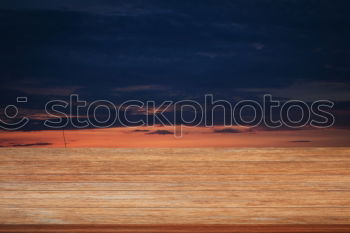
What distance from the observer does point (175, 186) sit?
2729 mm

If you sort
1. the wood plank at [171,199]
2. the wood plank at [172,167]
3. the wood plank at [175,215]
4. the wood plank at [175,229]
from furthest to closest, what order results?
the wood plank at [172,167], the wood plank at [171,199], the wood plank at [175,215], the wood plank at [175,229]

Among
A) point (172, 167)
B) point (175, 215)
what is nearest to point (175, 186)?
point (172, 167)

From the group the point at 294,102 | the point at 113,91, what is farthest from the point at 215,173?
the point at 113,91

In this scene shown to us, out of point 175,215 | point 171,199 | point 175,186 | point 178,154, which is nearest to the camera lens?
point 175,215

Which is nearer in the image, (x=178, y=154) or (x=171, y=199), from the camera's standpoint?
(x=171, y=199)

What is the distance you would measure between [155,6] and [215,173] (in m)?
2.94

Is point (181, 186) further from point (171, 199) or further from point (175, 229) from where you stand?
point (175, 229)

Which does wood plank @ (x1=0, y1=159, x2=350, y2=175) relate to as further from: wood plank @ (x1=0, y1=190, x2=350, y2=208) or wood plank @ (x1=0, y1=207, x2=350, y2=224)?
wood plank @ (x1=0, y1=207, x2=350, y2=224)

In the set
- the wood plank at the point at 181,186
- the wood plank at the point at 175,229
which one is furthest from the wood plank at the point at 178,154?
the wood plank at the point at 175,229

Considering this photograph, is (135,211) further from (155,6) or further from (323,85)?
(155,6)

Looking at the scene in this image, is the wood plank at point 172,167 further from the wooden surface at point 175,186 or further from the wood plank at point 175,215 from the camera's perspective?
the wood plank at point 175,215

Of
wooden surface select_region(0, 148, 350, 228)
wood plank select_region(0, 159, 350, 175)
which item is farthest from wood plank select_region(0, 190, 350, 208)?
wood plank select_region(0, 159, 350, 175)

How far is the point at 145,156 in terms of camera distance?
3.38 metres

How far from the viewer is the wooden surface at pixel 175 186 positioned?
7.15ft
